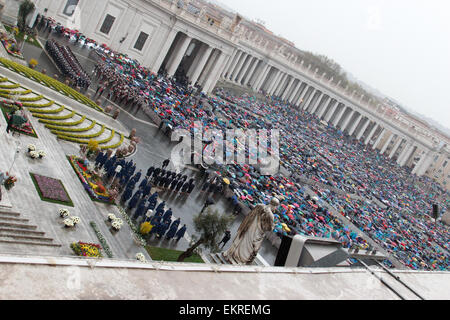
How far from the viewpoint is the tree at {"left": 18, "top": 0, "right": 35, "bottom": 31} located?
3581cm

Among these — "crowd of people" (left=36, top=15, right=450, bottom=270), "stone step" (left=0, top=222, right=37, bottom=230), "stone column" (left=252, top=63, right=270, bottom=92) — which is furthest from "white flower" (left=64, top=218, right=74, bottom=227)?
"stone column" (left=252, top=63, right=270, bottom=92)

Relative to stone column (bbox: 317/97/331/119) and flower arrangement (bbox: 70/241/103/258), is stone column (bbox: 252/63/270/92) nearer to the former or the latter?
stone column (bbox: 317/97/331/119)

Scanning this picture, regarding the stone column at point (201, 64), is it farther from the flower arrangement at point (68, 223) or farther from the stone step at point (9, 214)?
the stone step at point (9, 214)

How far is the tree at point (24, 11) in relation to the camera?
35.8m

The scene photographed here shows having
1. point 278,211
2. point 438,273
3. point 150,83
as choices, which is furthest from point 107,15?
point 438,273

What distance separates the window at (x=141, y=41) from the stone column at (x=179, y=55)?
474 centimetres

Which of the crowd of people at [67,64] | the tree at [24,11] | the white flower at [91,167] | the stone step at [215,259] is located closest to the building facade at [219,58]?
the tree at [24,11]

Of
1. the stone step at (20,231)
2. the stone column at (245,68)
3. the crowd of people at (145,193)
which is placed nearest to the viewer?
the stone step at (20,231)

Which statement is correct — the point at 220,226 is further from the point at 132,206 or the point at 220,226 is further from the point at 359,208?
the point at 359,208

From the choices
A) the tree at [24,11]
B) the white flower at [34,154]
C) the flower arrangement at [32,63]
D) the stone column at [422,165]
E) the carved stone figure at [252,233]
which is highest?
the stone column at [422,165]

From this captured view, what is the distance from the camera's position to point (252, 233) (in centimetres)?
1176

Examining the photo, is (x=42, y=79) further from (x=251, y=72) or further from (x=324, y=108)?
(x=324, y=108)

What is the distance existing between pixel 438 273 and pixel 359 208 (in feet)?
99.2
